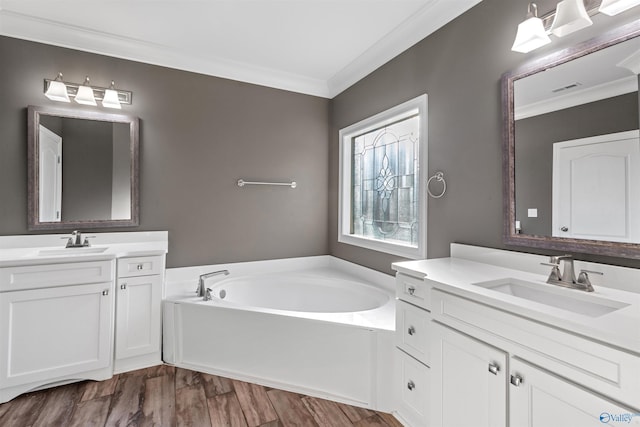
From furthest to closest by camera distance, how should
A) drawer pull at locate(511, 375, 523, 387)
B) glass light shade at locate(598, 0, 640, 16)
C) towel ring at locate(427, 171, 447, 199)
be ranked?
towel ring at locate(427, 171, 447, 199) < glass light shade at locate(598, 0, 640, 16) < drawer pull at locate(511, 375, 523, 387)

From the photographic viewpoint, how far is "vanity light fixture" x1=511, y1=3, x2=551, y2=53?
56.9 inches

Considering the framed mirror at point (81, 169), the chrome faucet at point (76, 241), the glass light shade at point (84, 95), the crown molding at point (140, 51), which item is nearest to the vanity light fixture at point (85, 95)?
the glass light shade at point (84, 95)

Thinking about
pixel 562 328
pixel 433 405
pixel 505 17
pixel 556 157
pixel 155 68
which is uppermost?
pixel 155 68

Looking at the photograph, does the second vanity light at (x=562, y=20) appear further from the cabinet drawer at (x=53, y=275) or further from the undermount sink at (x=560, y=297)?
the cabinet drawer at (x=53, y=275)

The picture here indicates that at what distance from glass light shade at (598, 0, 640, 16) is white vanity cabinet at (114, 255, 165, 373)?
9.40 ft

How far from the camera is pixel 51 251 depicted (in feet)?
7.45

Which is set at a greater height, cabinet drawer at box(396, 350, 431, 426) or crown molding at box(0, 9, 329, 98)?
crown molding at box(0, 9, 329, 98)

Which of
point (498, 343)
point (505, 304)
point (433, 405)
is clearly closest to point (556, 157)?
point (505, 304)

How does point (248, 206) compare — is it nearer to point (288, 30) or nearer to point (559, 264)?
point (288, 30)

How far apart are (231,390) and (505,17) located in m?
2.83

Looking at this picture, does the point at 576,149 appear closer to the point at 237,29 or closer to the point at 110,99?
the point at 237,29

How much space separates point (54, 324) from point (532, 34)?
3186 millimetres

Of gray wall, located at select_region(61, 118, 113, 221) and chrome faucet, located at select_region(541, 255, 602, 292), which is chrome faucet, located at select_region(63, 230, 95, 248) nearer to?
gray wall, located at select_region(61, 118, 113, 221)

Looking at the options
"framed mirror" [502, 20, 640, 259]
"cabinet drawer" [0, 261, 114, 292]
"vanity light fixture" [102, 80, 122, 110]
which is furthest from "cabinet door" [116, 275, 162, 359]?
"framed mirror" [502, 20, 640, 259]
